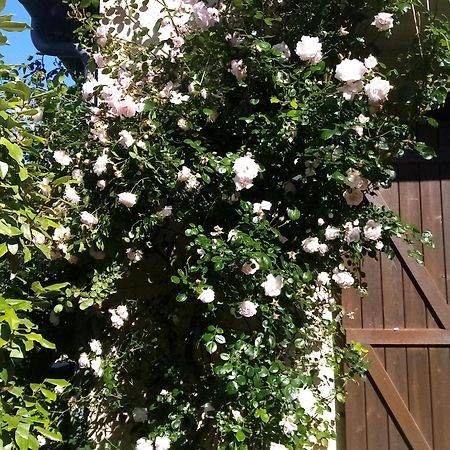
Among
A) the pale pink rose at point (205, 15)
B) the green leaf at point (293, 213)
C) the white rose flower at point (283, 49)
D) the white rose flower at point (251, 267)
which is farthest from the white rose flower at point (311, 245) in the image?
the pale pink rose at point (205, 15)

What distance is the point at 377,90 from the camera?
2631 mm

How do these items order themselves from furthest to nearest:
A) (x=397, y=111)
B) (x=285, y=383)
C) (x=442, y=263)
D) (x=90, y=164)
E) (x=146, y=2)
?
(x=442, y=263) < (x=146, y=2) < (x=90, y=164) < (x=397, y=111) < (x=285, y=383)

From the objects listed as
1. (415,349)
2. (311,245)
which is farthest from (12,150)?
(415,349)

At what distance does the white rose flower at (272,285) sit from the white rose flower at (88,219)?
2.96ft

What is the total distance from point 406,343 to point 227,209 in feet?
4.87

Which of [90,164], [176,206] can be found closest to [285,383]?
[176,206]

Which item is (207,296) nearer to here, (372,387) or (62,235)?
(62,235)

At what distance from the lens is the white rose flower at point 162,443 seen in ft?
8.84

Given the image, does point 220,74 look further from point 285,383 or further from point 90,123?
→ point 285,383

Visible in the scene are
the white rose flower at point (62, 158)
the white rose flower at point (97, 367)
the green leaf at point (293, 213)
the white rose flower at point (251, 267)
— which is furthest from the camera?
the white rose flower at point (62, 158)

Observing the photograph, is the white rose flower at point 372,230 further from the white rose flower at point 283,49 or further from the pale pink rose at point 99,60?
the pale pink rose at point 99,60

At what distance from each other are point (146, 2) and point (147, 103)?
0.83m

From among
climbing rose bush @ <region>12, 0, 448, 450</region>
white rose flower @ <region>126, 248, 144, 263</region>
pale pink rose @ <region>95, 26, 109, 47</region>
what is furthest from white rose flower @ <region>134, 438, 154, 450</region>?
pale pink rose @ <region>95, 26, 109, 47</region>

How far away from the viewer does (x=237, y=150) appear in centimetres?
293
